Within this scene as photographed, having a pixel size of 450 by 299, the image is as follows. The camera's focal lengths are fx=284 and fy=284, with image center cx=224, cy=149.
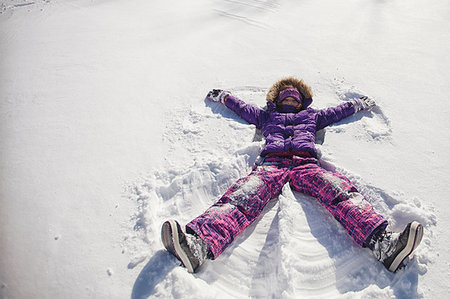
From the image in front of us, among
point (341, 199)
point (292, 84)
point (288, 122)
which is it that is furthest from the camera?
point (292, 84)

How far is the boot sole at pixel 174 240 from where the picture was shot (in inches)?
58.4

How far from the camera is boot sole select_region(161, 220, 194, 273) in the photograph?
1483mm

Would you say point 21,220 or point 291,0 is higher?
point 291,0

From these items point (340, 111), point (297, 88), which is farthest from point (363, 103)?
point (297, 88)

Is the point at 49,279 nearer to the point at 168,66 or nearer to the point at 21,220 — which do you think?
the point at 21,220

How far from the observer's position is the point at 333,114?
2.50 m

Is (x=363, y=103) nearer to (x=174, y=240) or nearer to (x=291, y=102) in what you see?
(x=291, y=102)

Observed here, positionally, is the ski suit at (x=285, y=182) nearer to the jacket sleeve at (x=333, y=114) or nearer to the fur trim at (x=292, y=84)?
the jacket sleeve at (x=333, y=114)

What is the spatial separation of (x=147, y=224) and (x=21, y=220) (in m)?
0.82

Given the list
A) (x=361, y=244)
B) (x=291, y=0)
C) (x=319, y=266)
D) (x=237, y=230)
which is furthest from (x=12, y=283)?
(x=291, y=0)

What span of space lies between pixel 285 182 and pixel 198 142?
2.67 ft

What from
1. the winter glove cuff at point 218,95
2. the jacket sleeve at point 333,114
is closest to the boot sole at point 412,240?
the jacket sleeve at point 333,114

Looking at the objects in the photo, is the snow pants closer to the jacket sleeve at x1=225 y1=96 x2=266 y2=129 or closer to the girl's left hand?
the jacket sleeve at x1=225 y1=96 x2=266 y2=129

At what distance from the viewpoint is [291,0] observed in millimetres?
4539
